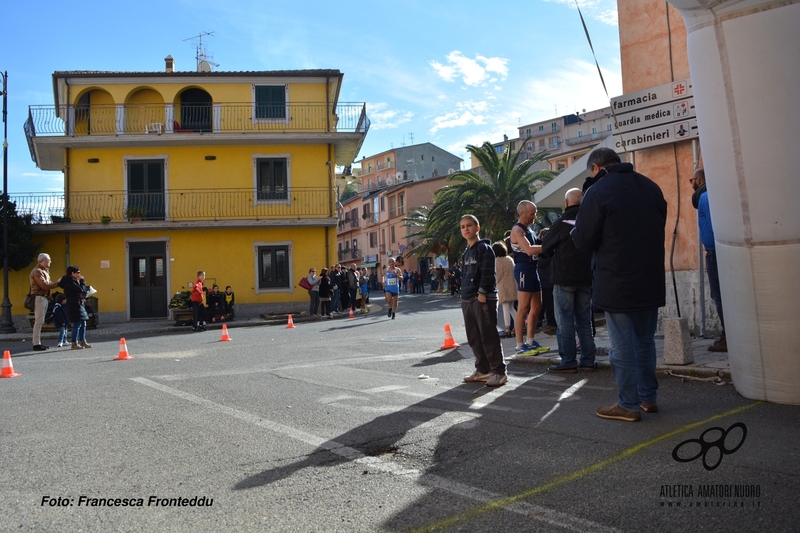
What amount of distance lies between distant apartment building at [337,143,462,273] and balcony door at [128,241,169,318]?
1025 inches

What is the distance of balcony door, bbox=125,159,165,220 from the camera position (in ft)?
94.0

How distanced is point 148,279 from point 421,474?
26521 mm

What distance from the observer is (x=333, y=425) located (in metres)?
5.59

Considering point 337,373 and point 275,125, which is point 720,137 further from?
point 275,125

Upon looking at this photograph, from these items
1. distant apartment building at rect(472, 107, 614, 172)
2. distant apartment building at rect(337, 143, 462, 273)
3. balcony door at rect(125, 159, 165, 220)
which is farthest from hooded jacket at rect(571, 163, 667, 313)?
distant apartment building at rect(472, 107, 614, 172)

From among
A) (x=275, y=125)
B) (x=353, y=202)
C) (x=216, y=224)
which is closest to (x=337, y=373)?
(x=216, y=224)

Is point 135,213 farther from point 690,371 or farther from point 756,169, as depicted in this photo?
point 756,169

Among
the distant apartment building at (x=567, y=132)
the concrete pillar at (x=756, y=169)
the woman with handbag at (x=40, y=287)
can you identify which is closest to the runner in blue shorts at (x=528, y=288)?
the concrete pillar at (x=756, y=169)

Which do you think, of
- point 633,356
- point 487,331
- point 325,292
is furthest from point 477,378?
point 325,292

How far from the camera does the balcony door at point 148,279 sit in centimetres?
2823

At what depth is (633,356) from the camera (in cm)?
516

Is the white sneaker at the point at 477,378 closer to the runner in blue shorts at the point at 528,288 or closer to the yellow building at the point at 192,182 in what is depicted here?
the runner in blue shorts at the point at 528,288

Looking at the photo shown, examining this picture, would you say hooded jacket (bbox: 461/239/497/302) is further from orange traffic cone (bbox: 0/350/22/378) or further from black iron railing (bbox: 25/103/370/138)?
black iron railing (bbox: 25/103/370/138)

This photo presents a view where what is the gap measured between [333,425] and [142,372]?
5.51m
